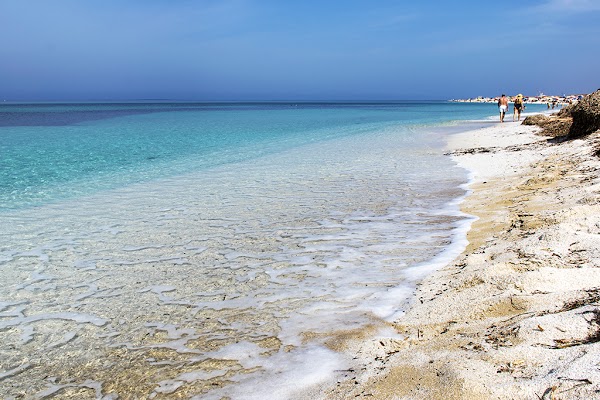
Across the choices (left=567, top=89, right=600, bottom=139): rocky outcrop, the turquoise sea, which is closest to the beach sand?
the turquoise sea

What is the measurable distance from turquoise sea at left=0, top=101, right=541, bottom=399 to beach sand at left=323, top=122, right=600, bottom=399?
37cm

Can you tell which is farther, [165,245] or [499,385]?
[165,245]

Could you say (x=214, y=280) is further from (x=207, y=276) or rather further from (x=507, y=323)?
(x=507, y=323)

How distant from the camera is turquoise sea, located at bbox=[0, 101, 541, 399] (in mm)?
3852

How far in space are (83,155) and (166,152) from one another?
359cm

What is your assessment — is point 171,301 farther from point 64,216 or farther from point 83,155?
point 83,155

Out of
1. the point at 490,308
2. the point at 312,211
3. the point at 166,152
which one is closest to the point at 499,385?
the point at 490,308

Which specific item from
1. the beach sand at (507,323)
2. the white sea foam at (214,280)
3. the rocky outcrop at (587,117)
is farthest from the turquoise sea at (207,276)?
the rocky outcrop at (587,117)

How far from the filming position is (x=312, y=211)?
914cm

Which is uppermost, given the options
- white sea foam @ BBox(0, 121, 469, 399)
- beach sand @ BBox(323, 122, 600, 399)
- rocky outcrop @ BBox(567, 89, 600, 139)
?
rocky outcrop @ BBox(567, 89, 600, 139)

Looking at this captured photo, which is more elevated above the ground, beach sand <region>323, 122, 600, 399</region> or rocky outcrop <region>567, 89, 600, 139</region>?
rocky outcrop <region>567, 89, 600, 139</region>

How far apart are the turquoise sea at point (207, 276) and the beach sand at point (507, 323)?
366 millimetres

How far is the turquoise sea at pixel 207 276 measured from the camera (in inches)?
152

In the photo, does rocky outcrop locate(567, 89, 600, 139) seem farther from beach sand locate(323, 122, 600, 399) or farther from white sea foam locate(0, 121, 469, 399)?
beach sand locate(323, 122, 600, 399)
